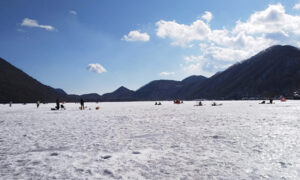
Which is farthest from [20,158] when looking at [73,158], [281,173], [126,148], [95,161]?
[281,173]

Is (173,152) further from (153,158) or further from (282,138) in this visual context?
(282,138)

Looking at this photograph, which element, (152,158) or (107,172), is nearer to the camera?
(107,172)

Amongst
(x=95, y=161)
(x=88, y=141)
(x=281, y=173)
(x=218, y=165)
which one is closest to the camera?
(x=281, y=173)

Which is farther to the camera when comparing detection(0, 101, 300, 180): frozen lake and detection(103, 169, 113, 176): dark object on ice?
detection(103, 169, 113, 176): dark object on ice

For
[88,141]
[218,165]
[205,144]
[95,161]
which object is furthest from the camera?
[88,141]

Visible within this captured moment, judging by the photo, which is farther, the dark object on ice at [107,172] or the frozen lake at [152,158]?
the dark object on ice at [107,172]

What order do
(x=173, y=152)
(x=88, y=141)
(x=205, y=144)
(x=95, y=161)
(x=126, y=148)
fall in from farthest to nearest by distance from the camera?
1. (x=88, y=141)
2. (x=205, y=144)
3. (x=126, y=148)
4. (x=173, y=152)
5. (x=95, y=161)

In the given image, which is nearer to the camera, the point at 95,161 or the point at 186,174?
the point at 186,174

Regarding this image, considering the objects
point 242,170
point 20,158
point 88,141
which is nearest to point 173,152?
point 242,170

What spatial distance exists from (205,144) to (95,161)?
4.47m

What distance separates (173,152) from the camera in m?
7.66

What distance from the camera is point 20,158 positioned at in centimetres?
707

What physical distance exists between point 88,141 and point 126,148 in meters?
2.23

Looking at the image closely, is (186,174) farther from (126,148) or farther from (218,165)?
(126,148)
